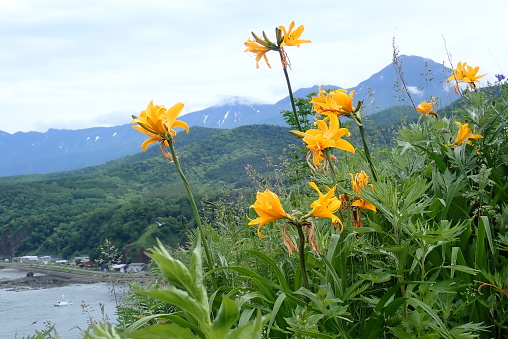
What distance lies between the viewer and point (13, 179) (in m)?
116

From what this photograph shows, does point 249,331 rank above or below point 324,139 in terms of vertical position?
below

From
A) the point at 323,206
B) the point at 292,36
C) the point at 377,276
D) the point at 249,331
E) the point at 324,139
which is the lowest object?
the point at 377,276

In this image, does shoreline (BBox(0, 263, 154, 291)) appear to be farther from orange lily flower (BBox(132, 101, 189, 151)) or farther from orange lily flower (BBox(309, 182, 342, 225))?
orange lily flower (BBox(309, 182, 342, 225))

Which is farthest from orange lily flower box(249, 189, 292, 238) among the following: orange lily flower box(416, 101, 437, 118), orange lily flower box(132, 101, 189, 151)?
orange lily flower box(416, 101, 437, 118)

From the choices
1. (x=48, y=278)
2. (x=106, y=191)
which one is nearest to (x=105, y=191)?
(x=106, y=191)

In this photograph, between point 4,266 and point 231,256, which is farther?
point 4,266

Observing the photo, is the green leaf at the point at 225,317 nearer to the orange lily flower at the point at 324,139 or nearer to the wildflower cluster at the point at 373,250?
the wildflower cluster at the point at 373,250

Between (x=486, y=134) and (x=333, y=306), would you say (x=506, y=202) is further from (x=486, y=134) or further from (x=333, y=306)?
(x=333, y=306)

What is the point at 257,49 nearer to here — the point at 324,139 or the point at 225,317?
the point at 324,139

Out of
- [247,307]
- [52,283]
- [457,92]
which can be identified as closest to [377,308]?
[247,307]

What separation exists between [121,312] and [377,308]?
1480mm

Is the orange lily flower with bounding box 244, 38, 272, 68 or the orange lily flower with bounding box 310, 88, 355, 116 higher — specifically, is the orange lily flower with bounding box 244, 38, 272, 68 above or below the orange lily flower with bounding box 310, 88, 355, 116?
above

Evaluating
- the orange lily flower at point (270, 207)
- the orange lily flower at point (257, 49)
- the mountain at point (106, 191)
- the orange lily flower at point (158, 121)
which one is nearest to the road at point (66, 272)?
the mountain at point (106, 191)

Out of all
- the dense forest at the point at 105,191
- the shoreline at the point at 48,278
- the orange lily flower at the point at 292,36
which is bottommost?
the shoreline at the point at 48,278
